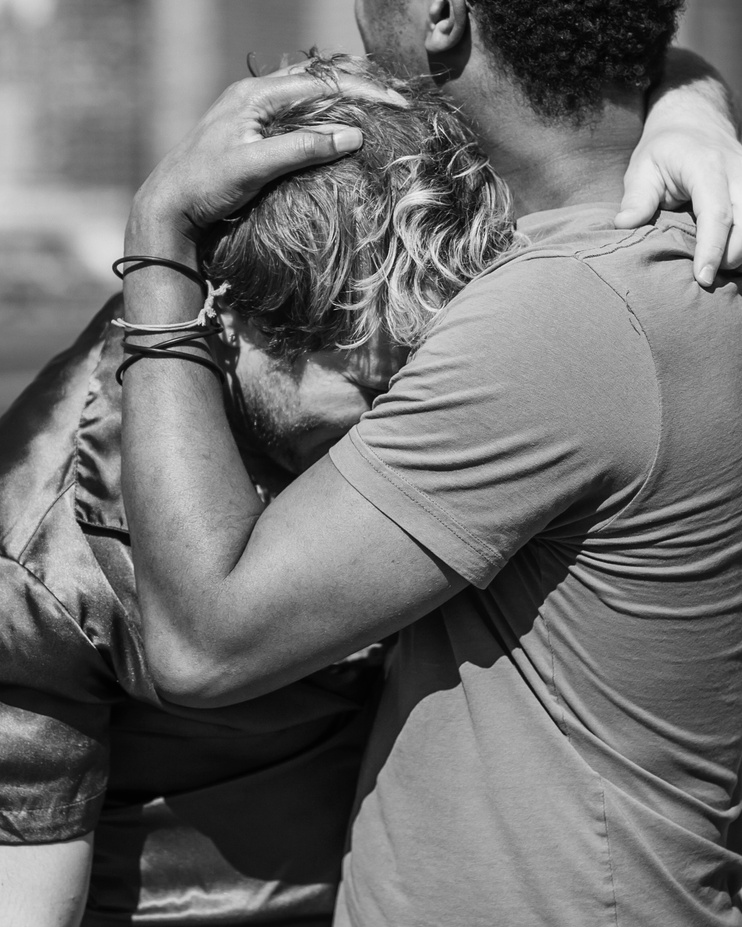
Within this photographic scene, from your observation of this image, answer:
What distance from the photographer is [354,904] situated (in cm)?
173

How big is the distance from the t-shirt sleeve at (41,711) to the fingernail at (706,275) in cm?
101

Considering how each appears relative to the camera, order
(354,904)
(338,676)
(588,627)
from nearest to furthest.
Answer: (588,627)
(354,904)
(338,676)

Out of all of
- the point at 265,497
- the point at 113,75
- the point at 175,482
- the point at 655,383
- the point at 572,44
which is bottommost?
the point at 113,75

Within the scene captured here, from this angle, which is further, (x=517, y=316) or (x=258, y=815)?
A: (x=258, y=815)

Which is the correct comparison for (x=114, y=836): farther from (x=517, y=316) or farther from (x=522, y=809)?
(x=517, y=316)

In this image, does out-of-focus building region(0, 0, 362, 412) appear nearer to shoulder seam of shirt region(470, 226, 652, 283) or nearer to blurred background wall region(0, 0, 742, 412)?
blurred background wall region(0, 0, 742, 412)

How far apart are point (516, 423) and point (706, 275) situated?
340mm

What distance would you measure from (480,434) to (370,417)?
6.6 inches

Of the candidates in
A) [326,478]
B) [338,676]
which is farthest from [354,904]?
[326,478]

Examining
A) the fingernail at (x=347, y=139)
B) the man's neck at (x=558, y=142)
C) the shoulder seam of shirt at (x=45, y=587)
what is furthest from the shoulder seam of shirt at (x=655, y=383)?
the shoulder seam of shirt at (x=45, y=587)

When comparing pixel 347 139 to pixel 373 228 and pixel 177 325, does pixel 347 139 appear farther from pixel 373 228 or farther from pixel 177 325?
pixel 177 325

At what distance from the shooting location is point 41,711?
164 cm

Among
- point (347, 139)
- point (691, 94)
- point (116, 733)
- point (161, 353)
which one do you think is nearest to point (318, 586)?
point (161, 353)

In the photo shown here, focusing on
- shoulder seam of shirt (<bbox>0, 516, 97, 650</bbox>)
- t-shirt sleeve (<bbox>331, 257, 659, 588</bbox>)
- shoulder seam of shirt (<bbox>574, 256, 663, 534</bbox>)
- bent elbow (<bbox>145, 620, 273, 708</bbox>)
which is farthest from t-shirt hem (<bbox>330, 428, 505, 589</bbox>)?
shoulder seam of shirt (<bbox>0, 516, 97, 650</bbox>)
